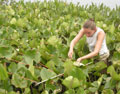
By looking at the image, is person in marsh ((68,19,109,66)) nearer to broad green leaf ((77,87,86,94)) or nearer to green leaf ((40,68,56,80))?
green leaf ((40,68,56,80))


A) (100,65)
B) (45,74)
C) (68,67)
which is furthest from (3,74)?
(100,65)

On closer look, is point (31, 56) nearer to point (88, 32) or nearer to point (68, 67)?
point (68, 67)

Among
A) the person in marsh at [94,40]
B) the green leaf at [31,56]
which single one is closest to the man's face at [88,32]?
the person in marsh at [94,40]

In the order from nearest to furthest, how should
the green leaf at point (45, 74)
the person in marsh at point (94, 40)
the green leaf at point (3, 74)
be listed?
the green leaf at point (3, 74) → the green leaf at point (45, 74) → the person in marsh at point (94, 40)

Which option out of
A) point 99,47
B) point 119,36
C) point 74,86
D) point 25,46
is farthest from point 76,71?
point 119,36

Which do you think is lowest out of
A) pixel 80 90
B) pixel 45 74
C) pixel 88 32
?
pixel 80 90

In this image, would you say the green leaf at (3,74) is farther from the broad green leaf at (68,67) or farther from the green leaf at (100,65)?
the green leaf at (100,65)

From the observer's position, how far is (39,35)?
2328 millimetres

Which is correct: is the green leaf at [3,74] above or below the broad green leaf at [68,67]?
above

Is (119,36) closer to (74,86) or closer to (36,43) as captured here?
(36,43)

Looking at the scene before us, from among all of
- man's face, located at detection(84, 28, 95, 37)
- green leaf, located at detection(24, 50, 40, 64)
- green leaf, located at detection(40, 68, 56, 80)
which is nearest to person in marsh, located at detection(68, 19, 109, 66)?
man's face, located at detection(84, 28, 95, 37)

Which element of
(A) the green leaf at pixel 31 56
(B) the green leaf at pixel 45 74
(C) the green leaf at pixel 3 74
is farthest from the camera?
(A) the green leaf at pixel 31 56

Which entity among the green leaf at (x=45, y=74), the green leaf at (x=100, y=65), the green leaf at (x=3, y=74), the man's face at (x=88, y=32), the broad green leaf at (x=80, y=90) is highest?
the man's face at (x=88, y=32)

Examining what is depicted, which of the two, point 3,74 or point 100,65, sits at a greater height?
point 3,74
